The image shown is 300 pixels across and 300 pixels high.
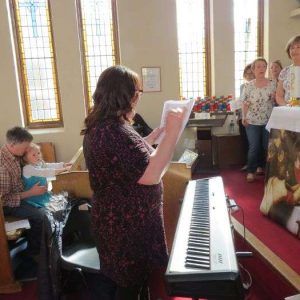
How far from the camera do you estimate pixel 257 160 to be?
3.96m

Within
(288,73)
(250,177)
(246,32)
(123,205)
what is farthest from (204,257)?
(246,32)

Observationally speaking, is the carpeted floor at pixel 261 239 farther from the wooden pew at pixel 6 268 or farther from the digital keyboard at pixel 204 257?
the digital keyboard at pixel 204 257

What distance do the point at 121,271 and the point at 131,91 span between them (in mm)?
706

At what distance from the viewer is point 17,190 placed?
2400 millimetres

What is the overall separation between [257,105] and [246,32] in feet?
6.88

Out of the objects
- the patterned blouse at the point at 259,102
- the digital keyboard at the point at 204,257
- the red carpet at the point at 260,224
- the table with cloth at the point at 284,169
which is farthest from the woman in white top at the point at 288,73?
the digital keyboard at the point at 204,257

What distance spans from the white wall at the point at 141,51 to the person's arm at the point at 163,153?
13.0 feet

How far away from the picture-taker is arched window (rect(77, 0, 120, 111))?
492 cm

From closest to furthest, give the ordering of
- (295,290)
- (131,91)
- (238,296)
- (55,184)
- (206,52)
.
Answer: (238,296) < (131,91) < (295,290) < (55,184) < (206,52)

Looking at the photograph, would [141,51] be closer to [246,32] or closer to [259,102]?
[246,32]

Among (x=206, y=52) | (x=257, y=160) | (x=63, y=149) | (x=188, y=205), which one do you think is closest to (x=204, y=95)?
(x=206, y=52)

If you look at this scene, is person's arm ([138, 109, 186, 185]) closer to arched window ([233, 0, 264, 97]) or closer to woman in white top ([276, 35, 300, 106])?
woman in white top ([276, 35, 300, 106])

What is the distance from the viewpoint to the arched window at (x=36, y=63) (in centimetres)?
478

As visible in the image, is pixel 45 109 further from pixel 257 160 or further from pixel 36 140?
pixel 257 160
